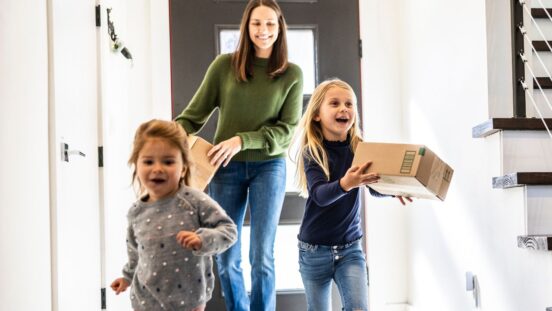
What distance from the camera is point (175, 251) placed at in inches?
63.8

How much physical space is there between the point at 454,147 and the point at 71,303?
1.63 meters

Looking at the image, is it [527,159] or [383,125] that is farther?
[383,125]

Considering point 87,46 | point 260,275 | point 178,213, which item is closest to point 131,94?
point 87,46

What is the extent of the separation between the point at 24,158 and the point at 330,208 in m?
0.96

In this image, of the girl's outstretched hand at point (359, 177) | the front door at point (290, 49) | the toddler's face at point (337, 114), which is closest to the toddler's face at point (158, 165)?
the girl's outstretched hand at point (359, 177)

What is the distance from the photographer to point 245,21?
8.79 ft

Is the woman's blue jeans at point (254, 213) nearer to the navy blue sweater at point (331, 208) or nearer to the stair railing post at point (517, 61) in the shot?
the navy blue sweater at point (331, 208)

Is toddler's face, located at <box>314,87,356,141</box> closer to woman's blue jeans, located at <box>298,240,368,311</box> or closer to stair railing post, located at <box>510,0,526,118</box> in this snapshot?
woman's blue jeans, located at <box>298,240,368,311</box>

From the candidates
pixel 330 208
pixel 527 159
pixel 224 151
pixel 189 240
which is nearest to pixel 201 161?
pixel 224 151

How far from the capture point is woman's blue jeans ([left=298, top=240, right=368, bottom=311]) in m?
2.24

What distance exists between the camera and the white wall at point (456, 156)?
96.6 inches

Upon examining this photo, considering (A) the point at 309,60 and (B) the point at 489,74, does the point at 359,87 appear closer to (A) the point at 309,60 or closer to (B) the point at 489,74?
(A) the point at 309,60

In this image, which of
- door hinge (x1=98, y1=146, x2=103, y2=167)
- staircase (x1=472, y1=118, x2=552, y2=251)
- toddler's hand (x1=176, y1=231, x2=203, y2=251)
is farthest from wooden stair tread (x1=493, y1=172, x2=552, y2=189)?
door hinge (x1=98, y1=146, x2=103, y2=167)

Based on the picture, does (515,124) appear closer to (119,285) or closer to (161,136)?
Result: (161,136)
